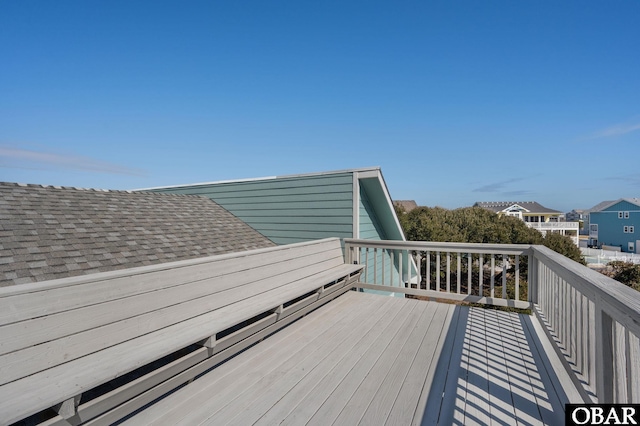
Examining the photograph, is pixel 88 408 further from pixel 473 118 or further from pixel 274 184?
pixel 473 118

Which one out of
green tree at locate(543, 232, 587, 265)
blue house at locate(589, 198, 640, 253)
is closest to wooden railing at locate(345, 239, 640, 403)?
green tree at locate(543, 232, 587, 265)

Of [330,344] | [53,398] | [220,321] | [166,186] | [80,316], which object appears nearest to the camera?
[53,398]

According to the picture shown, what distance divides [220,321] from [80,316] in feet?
2.79

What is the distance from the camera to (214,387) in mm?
2023

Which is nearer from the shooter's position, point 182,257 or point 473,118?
point 182,257

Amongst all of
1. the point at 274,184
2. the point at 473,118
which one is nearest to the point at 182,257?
the point at 274,184

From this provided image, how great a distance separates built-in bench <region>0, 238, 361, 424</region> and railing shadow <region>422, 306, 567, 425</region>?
1521 millimetres

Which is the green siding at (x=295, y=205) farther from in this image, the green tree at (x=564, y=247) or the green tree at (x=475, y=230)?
the green tree at (x=564, y=247)

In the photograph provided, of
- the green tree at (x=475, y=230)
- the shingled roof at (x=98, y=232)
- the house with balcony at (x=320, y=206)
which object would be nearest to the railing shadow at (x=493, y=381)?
the house with balcony at (x=320, y=206)

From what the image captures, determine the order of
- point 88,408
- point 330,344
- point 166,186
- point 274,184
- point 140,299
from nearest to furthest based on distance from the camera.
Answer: point 88,408 < point 140,299 < point 330,344 < point 274,184 < point 166,186

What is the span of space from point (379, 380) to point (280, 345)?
1005mm

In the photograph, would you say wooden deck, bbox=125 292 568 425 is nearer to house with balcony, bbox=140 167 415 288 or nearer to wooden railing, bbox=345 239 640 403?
wooden railing, bbox=345 239 640 403

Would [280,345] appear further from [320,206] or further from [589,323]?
[320,206]

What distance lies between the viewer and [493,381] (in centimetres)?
217
